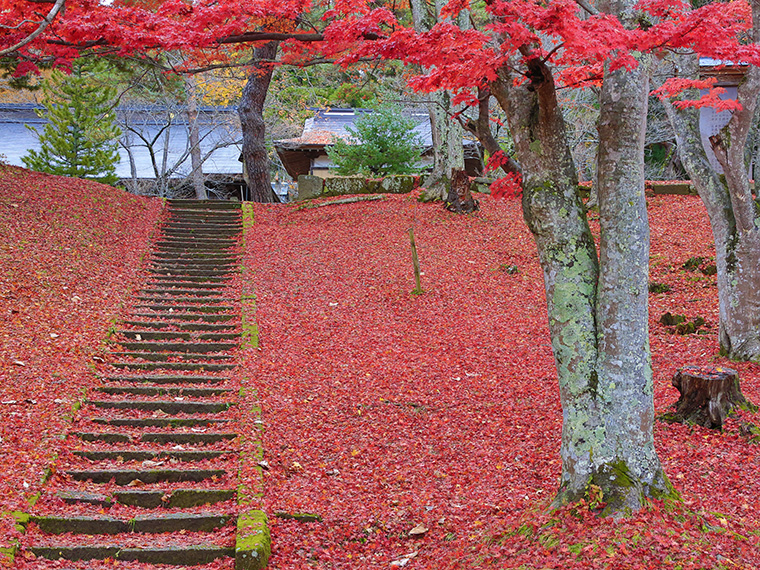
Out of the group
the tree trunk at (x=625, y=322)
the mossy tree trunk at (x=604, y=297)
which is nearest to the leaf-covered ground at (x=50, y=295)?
the mossy tree trunk at (x=604, y=297)

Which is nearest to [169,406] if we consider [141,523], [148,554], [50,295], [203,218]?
[141,523]

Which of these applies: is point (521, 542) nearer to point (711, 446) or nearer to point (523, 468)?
point (523, 468)

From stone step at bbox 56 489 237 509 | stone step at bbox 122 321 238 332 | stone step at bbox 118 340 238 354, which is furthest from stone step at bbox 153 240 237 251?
stone step at bbox 56 489 237 509

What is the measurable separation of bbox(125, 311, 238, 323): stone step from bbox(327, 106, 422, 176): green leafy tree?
10039 millimetres

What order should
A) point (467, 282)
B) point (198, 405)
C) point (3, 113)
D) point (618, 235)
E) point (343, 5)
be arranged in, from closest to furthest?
point (618, 235) < point (198, 405) < point (343, 5) < point (467, 282) < point (3, 113)

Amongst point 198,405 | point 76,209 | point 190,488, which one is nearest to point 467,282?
point 198,405

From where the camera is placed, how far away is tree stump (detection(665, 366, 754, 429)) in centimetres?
629

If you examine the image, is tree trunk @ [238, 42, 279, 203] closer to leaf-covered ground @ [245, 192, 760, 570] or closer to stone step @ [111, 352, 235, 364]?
leaf-covered ground @ [245, 192, 760, 570]

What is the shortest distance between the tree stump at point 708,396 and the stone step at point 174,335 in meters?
6.91

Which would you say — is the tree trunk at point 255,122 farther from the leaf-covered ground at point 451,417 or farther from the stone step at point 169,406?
the stone step at point 169,406

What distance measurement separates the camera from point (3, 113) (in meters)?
28.8

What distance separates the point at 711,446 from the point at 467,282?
24.3ft

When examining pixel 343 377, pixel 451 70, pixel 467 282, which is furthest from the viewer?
pixel 467 282

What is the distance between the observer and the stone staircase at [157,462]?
5191 millimetres
